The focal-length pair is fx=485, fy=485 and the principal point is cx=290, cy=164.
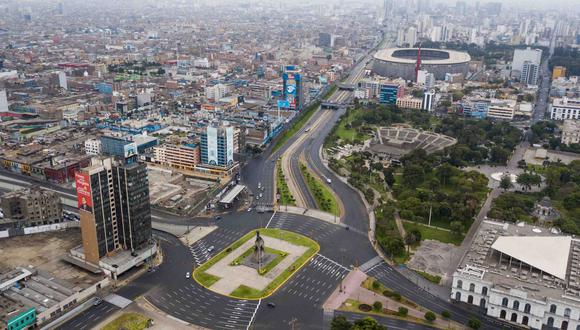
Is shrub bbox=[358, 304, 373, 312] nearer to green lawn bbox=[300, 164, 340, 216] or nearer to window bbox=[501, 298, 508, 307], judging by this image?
window bbox=[501, 298, 508, 307]

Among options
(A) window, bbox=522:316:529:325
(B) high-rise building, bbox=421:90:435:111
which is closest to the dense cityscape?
(A) window, bbox=522:316:529:325

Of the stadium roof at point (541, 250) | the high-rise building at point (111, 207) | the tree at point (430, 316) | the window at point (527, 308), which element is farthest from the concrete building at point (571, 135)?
the high-rise building at point (111, 207)

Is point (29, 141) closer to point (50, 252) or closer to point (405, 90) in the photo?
point (50, 252)

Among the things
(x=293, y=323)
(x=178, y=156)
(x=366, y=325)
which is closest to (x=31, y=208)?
(x=178, y=156)

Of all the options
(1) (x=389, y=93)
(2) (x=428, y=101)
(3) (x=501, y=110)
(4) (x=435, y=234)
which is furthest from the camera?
(1) (x=389, y=93)

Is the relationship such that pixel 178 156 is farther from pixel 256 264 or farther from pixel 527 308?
pixel 527 308

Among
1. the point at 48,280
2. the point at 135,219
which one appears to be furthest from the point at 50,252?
the point at 135,219
